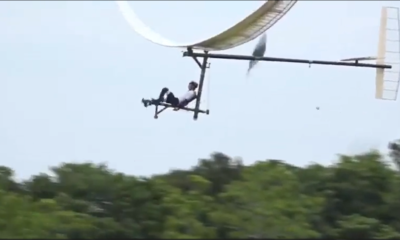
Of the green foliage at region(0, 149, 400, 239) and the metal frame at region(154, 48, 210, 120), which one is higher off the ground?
the metal frame at region(154, 48, 210, 120)

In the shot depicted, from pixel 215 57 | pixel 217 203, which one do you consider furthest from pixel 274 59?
pixel 217 203

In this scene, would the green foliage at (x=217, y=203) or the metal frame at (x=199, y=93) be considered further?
the metal frame at (x=199, y=93)

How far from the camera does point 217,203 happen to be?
55.0 feet

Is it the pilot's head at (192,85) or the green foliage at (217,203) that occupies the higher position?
the pilot's head at (192,85)

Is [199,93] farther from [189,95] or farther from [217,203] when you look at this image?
[217,203]

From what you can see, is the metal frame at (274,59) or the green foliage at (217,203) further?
the metal frame at (274,59)

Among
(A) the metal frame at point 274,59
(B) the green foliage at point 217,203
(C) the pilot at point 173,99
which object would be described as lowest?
(B) the green foliage at point 217,203

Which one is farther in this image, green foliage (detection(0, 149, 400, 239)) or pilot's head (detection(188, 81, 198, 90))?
pilot's head (detection(188, 81, 198, 90))

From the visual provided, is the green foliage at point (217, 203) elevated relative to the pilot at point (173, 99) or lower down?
lower down

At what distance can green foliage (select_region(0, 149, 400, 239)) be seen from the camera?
1482 centimetres

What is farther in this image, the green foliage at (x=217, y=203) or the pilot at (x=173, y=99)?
the pilot at (x=173, y=99)

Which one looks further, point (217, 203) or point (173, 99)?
point (173, 99)

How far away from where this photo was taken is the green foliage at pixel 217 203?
48.6ft

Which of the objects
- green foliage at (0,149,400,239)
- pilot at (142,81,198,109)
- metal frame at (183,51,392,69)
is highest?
metal frame at (183,51,392,69)
